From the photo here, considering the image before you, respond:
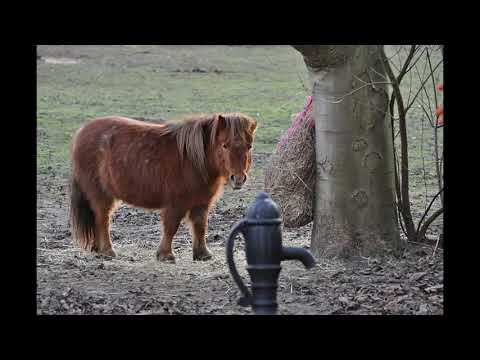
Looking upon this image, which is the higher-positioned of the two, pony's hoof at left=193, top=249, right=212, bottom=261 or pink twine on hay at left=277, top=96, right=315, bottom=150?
pink twine on hay at left=277, top=96, right=315, bottom=150

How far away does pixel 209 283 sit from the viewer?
7.00m

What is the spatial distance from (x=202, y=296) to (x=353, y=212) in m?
1.65

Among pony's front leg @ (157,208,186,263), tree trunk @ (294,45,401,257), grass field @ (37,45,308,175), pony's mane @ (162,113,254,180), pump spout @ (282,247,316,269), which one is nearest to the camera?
pump spout @ (282,247,316,269)

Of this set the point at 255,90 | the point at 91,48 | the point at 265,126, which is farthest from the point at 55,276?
the point at 91,48


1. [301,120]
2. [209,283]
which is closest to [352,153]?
[301,120]

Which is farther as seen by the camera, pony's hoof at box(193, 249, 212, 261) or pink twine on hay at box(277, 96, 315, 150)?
pony's hoof at box(193, 249, 212, 261)

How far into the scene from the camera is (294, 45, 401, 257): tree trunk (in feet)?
23.8

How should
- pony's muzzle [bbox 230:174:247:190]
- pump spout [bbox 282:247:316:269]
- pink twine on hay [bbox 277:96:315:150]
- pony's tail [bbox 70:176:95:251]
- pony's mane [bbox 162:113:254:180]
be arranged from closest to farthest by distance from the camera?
1. pump spout [bbox 282:247:316:269]
2. pony's muzzle [bbox 230:174:247:190]
3. pony's mane [bbox 162:113:254:180]
4. pink twine on hay [bbox 277:96:315:150]
5. pony's tail [bbox 70:176:95:251]

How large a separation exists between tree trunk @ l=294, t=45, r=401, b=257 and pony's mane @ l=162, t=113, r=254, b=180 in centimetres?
78

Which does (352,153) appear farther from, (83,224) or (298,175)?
(83,224)

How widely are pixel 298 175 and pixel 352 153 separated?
63cm

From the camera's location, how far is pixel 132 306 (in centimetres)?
620

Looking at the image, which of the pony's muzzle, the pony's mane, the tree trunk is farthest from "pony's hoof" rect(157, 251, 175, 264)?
the tree trunk

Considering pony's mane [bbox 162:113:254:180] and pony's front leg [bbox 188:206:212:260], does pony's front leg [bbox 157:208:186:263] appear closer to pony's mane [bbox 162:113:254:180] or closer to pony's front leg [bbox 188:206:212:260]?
pony's front leg [bbox 188:206:212:260]
